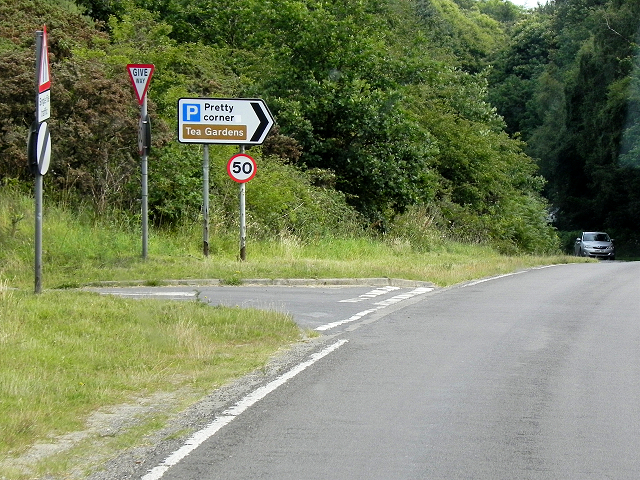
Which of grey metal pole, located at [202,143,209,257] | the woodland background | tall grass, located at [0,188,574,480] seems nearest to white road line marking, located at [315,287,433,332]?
tall grass, located at [0,188,574,480]

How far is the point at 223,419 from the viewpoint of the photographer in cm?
758

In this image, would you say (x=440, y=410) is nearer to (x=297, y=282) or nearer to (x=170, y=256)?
(x=297, y=282)

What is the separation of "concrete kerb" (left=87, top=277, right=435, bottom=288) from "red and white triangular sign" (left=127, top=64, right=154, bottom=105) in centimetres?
381

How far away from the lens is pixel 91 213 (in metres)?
22.5

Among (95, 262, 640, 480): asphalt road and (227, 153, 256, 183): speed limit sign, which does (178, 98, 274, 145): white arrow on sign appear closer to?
(227, 153, 256, 183): speed limit sign

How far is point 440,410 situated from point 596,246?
4678 cm

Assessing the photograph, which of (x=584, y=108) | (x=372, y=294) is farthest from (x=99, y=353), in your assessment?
(x=584, y=108)

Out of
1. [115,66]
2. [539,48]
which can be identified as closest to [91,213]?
[115,66]

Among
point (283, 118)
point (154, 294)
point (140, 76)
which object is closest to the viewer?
point (154, 294)

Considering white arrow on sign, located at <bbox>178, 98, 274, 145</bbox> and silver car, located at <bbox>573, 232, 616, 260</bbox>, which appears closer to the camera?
white arrow on sign, located at <bbox>178, 98, 274, 145</bbox>

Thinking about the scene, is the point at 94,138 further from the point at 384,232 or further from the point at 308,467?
the point at 308,467

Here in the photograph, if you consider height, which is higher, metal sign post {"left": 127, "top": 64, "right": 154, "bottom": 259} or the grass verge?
metal sign post {"left": 127, "top": 64, "right": 154, "bottom": 259}

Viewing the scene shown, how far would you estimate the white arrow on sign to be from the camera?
70.8 feet

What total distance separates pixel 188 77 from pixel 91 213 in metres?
10.6
